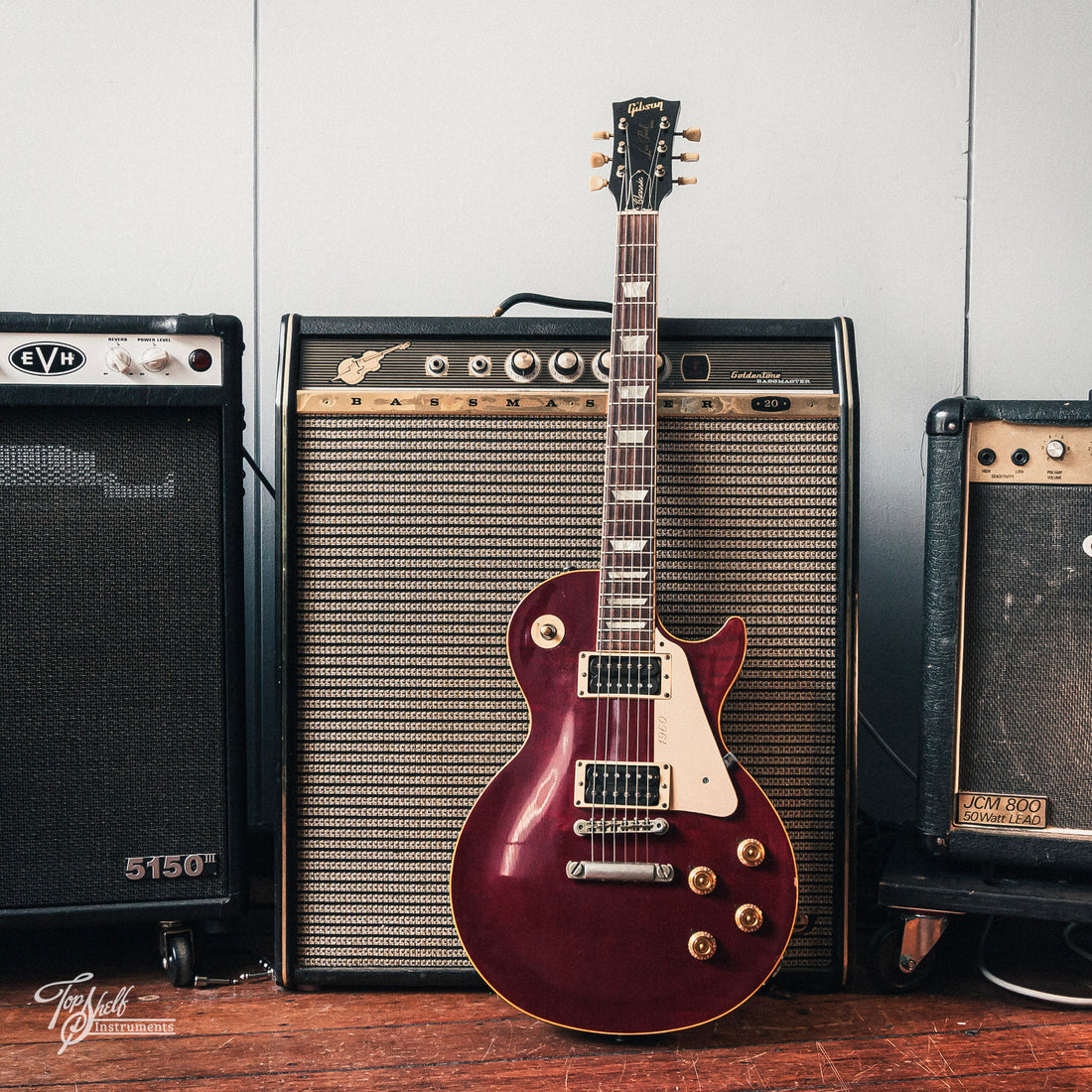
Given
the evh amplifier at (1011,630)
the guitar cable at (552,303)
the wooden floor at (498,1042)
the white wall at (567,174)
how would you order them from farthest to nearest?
the white wall at (567,174) < the guitar cable at (552,303) < the evh amplifier at (1011,630) < the wooden floor at (498,1042)

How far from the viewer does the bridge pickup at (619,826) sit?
804 millimetres

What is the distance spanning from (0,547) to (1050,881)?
1.14 meters

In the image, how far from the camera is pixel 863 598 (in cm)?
122

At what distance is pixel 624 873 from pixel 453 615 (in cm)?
32

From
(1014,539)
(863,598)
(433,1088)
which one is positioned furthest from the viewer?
(863,598)

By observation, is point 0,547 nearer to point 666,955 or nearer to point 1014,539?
point 666,955

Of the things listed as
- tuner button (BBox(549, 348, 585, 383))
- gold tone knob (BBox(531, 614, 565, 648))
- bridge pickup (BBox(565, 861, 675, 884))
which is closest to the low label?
bridge pickup (BBox(565, 861, 675, 884))

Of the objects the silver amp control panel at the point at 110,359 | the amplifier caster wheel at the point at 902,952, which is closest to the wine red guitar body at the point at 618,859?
the amplifier caster wheel at the point at 902,952

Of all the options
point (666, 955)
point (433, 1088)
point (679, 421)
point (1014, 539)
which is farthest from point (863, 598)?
point (433, 1088)

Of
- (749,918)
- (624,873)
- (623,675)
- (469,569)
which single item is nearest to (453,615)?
(469,569)

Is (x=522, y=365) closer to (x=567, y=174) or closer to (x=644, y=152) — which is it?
(x=644, y=152)

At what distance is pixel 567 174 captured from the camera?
122 cm

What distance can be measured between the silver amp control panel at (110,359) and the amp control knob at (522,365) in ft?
1.00

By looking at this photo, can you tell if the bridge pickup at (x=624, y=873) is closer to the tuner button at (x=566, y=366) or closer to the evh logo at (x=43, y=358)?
the tuner button at (x=566, y=366)
